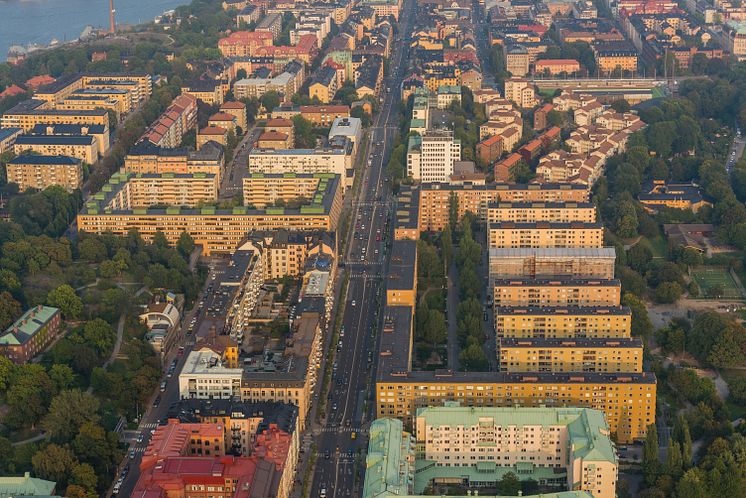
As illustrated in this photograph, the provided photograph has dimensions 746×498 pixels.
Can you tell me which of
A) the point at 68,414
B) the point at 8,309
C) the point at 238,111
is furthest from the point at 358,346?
the point at 238,111

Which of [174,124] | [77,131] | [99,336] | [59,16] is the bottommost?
[59,16]

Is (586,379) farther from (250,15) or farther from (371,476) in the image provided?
(250,15)

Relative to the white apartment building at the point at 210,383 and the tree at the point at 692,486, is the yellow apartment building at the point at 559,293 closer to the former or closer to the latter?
the white apartment building at the point at 210,383

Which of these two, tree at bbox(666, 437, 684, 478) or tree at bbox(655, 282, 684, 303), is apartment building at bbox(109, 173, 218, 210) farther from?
tree at bbox(666, 437, 684, 478)

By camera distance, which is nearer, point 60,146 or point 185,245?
point 185,245

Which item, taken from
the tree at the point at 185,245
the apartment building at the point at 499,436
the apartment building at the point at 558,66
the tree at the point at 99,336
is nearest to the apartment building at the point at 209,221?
the tree at the point at 185,245

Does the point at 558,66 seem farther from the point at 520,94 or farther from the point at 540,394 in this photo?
the point at 540,394
